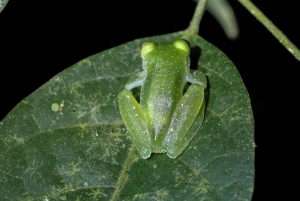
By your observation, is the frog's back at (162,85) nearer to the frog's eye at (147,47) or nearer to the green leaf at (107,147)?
the frog's eye at (147,47)

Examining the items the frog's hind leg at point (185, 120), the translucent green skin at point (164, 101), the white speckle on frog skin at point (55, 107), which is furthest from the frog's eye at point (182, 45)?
the white speckle on frog skin at point (55, 107)

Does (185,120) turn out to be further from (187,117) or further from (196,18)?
(196,18)

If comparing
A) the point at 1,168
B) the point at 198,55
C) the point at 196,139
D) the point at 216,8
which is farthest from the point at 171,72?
the point at 1,168

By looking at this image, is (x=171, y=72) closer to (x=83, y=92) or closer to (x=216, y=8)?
(x=83, y=92)

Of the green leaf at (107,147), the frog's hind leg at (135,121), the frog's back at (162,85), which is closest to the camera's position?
the green leaf at (107,147)

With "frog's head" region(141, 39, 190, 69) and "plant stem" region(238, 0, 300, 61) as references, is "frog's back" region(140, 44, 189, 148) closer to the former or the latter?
"frog's head" region(141, 39, 190, 69)

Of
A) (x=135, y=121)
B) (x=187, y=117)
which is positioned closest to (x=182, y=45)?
(x=187, y=117)
